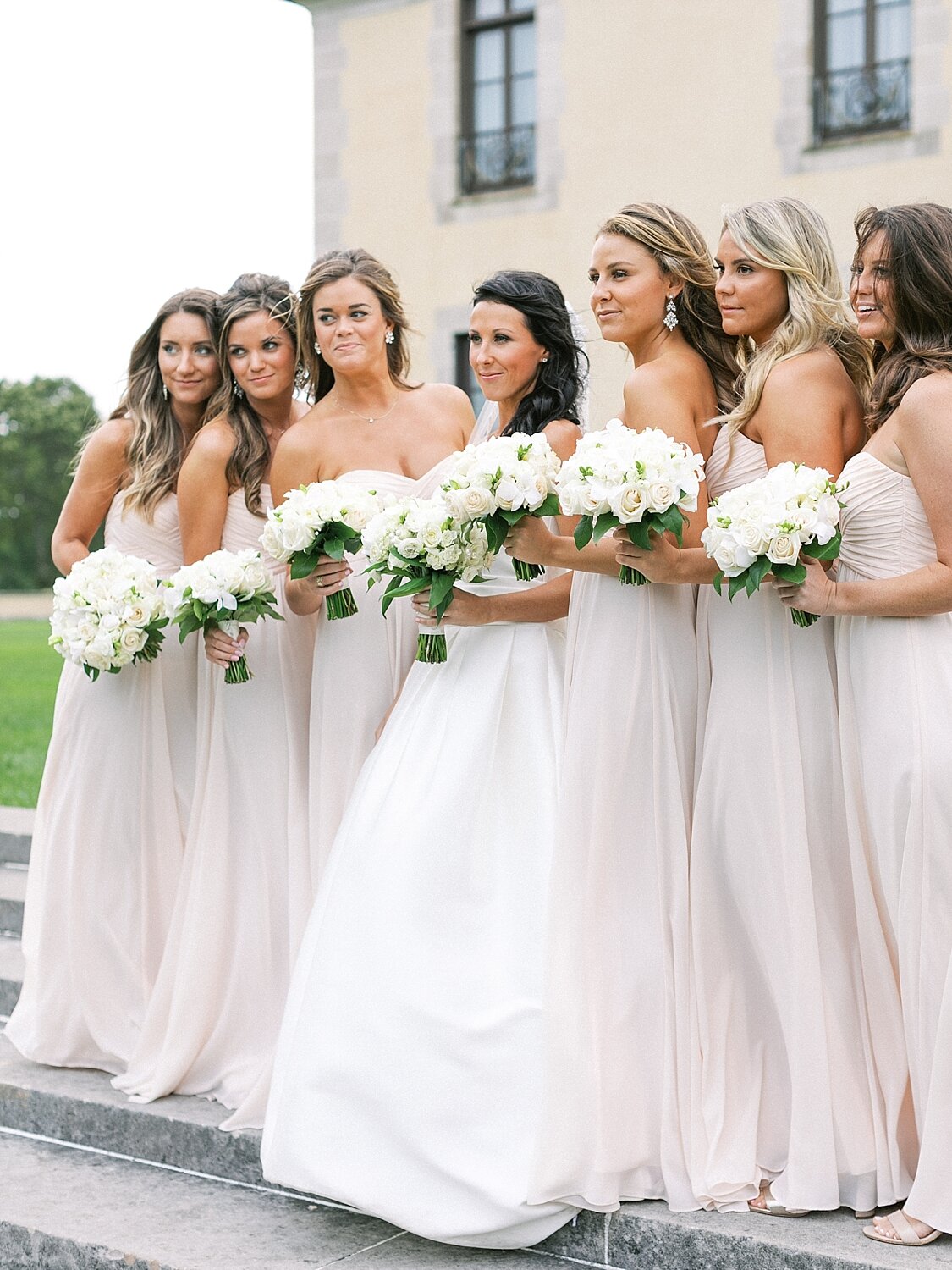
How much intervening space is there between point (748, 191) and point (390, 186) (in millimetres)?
4466

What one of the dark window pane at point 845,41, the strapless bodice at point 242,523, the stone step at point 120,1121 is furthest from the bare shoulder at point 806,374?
the dark window pane at point 845,41

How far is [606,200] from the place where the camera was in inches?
650

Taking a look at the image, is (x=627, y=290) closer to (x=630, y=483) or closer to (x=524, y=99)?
(x=630, y=483)

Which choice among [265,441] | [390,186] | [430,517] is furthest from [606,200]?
[430,517]

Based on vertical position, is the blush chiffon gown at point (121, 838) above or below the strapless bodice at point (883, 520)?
below

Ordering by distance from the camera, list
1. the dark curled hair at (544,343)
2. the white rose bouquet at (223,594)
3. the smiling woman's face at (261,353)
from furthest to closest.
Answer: the smiling woman's face at (261,353)
the white rose bouquet at (223,594)
the dark curled hair at (544,343)

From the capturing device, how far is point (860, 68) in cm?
1491

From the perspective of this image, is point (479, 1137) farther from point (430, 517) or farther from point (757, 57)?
point (757, 57)

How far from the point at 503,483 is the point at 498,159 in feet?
47.0

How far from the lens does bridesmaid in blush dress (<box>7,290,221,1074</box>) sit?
5.48 meters

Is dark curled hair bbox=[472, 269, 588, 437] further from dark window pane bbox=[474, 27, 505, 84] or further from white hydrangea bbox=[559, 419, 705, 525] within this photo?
dark window pane bbox=[474, 27, 505, 84]

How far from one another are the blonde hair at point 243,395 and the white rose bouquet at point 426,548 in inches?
44.3

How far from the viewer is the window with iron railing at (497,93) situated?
680 inches

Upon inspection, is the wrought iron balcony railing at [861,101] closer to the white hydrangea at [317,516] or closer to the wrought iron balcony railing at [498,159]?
the wrought iron balcony railing at [498,159]
